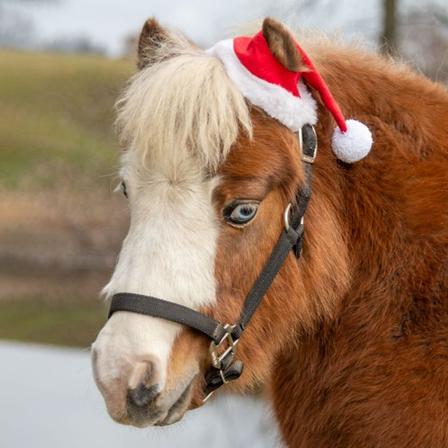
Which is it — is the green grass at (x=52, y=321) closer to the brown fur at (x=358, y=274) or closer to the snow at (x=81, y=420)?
the snow at (x=81, y=420)

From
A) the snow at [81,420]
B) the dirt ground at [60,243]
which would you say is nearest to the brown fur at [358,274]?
the snow at [81,420]

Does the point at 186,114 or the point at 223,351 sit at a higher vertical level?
the point at 186,114

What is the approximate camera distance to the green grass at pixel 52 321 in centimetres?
1235

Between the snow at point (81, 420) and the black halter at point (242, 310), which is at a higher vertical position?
the black halter at point (242, 310)

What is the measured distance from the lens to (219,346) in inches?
120

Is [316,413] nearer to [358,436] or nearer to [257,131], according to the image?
[358,436]

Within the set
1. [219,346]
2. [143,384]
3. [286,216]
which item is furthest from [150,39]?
[143,384]

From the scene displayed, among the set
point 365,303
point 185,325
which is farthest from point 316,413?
point 185,325

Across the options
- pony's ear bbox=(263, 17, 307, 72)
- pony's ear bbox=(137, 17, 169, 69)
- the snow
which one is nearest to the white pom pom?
pony's ear bbox=(263, 17, 307, 72)

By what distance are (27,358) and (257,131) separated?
27.5ft

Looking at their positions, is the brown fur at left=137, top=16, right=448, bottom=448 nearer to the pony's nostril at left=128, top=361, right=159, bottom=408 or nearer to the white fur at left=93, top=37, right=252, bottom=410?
the white fur at left=93, top=37, right=252, bottom=410

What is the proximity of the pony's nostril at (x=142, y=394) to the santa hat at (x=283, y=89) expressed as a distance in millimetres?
1077

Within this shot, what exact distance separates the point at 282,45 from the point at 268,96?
188mm

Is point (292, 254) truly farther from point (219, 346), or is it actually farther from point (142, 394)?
point (142, 394)
